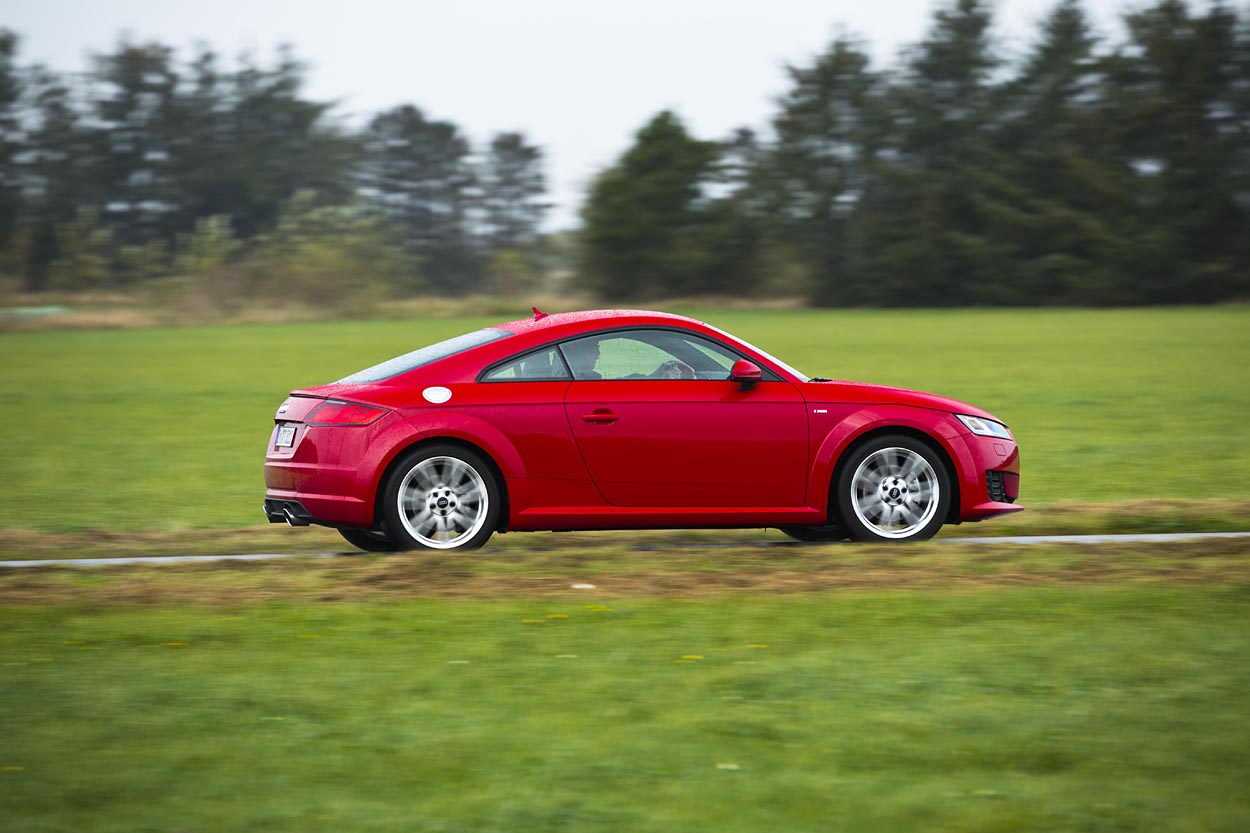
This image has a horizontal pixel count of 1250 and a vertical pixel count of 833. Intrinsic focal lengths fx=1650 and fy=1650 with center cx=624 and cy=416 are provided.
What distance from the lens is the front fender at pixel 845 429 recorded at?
9.39 meters

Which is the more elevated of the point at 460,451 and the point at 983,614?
the point at 460,451

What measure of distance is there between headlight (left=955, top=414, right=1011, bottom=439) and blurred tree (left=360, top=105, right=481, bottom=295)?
8720 cm

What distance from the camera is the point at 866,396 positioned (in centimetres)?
948

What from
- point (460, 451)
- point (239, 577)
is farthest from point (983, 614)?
point (239, 577)

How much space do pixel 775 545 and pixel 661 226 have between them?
66.5m

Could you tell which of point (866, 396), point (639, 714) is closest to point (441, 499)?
point (866, 396)

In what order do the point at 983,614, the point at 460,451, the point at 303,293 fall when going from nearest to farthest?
the point at 983,614 → the point at 460,451 → the point at 303,293

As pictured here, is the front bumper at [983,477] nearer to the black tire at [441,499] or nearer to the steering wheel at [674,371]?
the steering wheel at [674,371]

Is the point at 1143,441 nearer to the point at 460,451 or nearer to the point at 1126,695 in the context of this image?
the point at 460,451

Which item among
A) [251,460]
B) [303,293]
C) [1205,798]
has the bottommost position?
[1205,798]

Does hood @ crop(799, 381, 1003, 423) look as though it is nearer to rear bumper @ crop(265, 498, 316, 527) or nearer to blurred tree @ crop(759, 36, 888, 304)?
rear bumper @ crop(265, 498, 316, 527)

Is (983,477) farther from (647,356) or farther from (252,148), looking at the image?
(252,148)

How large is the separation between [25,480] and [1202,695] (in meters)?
11.8

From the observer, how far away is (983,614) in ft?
24.8
